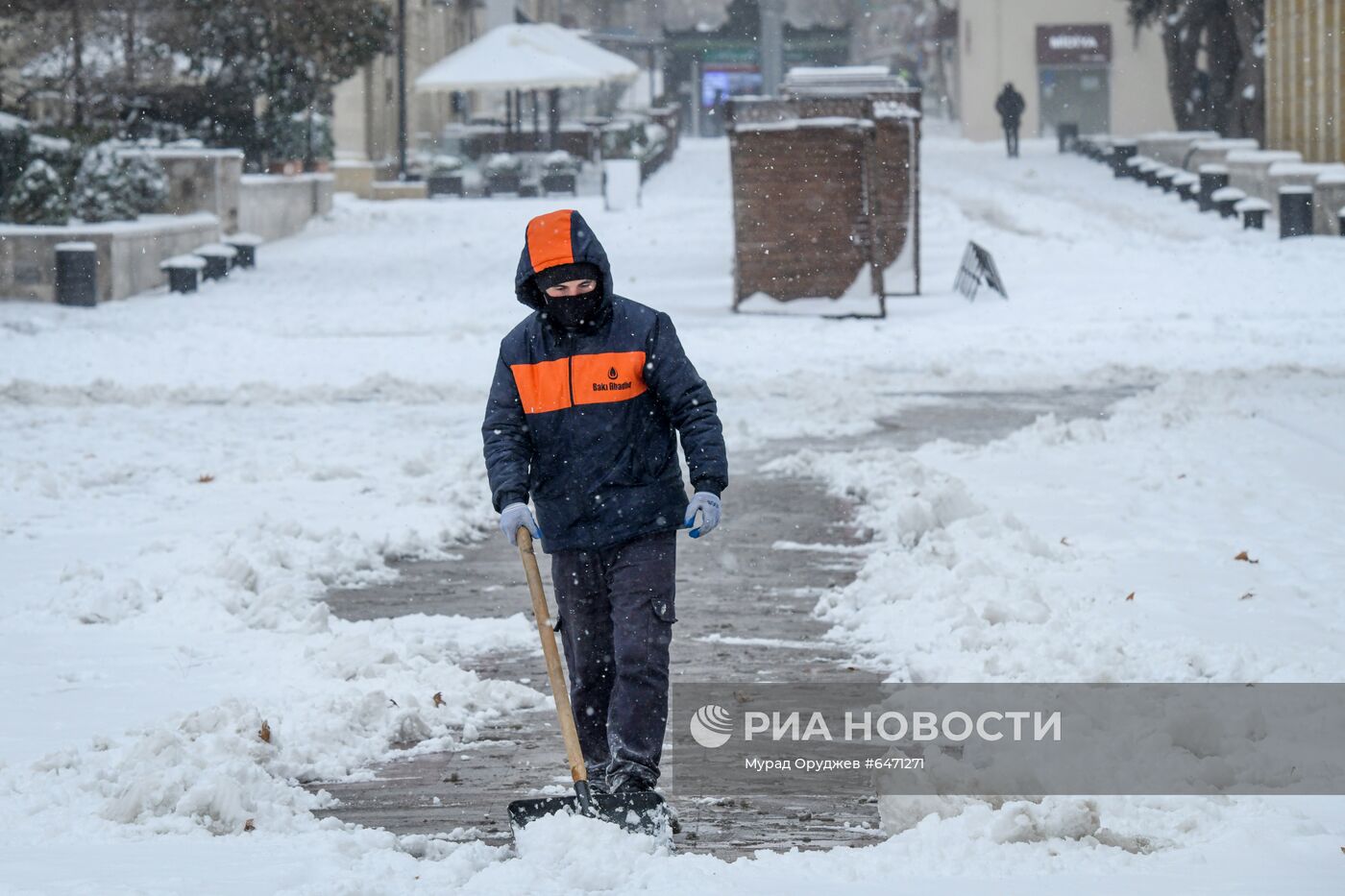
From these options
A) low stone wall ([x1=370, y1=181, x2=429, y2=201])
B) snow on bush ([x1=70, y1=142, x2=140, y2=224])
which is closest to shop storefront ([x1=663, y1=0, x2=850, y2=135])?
low stone wall ([x1=370, y1=181, x2=429, y2=201])

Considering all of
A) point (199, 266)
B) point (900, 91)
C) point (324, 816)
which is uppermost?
point (900, 91)

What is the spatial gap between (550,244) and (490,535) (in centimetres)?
501

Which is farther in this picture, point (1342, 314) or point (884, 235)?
point (884, 235)

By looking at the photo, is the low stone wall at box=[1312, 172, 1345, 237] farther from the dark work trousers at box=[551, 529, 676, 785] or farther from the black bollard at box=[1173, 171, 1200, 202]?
the dark work trousers at box=[551, 529, 676, 785]

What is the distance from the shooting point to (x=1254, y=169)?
32.8 m

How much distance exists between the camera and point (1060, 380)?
1535cm

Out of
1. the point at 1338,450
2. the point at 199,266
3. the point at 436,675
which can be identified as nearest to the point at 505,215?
the point at 199,266

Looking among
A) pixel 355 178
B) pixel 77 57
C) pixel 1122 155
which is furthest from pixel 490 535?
pixel 1122 155

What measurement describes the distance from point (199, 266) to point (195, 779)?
61.6 feet

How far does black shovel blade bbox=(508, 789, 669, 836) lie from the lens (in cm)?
466

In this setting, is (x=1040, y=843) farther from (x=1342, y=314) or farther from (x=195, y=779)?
(x=1342, y=314)

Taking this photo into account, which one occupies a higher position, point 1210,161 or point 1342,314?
point 1210,161

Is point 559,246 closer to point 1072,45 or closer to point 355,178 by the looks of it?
point 355,178

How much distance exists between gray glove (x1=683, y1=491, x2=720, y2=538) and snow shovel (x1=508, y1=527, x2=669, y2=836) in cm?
41
